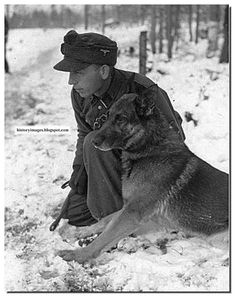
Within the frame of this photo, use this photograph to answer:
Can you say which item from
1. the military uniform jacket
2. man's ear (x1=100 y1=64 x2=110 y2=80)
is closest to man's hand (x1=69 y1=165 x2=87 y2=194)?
the military uniform jacket

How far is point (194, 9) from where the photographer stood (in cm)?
396

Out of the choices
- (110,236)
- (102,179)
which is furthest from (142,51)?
(110,236)

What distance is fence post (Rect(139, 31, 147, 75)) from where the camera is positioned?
405 cm

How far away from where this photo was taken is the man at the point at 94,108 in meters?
3.55

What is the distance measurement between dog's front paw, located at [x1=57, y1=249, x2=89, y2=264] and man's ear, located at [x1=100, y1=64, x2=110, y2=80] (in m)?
1.40

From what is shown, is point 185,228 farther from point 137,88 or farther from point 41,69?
point 41,69

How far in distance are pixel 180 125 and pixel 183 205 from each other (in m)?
0.71

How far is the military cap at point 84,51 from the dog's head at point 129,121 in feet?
1.21

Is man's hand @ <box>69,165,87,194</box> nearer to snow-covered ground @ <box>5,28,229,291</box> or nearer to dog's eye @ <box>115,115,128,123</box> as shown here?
snow-covered ground @ <box>5,28,229,291</box>

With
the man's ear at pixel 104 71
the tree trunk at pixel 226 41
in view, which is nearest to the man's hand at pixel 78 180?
the man's ear at pixel 104 71

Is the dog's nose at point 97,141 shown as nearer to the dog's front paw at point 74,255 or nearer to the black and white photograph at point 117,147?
the black and white photograph at point 117,147

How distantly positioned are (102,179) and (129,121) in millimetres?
629

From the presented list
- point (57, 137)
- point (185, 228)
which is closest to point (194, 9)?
point (57, 137)
